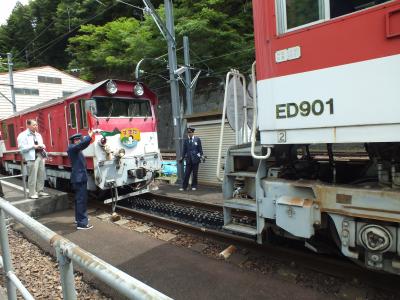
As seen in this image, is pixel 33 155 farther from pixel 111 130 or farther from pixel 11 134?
pixel 11 134

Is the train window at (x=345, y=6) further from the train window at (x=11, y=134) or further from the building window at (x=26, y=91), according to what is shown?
the building window at (x=26, y=91)

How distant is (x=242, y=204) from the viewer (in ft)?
15.1

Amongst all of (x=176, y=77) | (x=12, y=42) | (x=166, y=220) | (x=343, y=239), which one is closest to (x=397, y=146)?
(x=343, y=239)

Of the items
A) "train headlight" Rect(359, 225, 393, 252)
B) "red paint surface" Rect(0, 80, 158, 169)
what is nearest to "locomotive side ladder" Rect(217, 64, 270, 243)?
"train headlight" Rect(359, 225, 393, 252)

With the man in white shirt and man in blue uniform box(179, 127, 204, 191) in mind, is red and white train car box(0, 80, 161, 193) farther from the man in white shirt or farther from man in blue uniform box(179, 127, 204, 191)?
man in blue uniform box(179, 127, 204, 191)

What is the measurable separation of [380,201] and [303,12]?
201 centimetres

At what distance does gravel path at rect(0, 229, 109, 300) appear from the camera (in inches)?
170

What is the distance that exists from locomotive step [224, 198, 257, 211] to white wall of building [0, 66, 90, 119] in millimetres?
27177

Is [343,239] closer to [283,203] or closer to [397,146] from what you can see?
[283,203]

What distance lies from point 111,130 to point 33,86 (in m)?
23.0

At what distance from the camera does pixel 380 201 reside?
3.27 metres

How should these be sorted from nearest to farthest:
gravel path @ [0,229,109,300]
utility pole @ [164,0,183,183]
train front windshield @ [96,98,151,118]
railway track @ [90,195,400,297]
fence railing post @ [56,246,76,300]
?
fence railing post @ [56,246,76,300] < railway track @ [90,195,400,297] < gravel path @ [0,229,109,300] < train front windshield @ [96,98,151,118] < utility pole @ [164,0,183,183]

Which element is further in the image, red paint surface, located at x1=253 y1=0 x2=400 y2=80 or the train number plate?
the train number plate

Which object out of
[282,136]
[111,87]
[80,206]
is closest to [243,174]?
[282,136]
